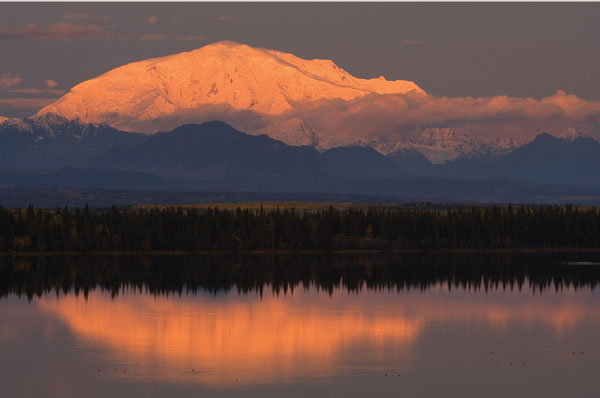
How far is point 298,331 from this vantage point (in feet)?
333

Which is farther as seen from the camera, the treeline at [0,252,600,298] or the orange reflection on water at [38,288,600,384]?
the treeline at [0,252,600,298]

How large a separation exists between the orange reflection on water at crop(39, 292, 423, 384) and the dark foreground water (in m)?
0.17

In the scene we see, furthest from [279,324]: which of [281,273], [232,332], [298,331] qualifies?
[281,273]

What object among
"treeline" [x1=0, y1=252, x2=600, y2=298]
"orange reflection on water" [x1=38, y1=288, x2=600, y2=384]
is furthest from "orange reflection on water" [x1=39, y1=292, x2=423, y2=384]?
"treeline" [x1=0, y1=252, x2=600, y2=298]

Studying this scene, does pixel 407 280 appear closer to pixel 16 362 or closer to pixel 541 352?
pixel 541 352

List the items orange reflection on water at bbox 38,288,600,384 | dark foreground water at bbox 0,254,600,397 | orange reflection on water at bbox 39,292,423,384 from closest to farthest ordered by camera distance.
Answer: dark foreground water at bbox 0,254,600,397, orange reflection on water at bbox 39,292,423,384, orange reflection on water at bbox 38,288,600,384

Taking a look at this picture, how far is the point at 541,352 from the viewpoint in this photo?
90000 millimetres

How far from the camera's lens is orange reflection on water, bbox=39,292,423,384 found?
82.9 metres

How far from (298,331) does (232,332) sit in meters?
5.70

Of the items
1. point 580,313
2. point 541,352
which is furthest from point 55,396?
point 580,313

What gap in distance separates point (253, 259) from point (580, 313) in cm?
8165

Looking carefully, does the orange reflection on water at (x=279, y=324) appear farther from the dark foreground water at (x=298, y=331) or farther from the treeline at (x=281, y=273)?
the treeline at (x=281, y=273)

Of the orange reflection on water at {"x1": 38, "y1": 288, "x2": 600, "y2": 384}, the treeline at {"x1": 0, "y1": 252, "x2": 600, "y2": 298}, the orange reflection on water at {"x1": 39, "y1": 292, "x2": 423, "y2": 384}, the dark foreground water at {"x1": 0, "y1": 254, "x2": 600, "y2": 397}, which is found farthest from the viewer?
the treeline at {"x1": 0, "y1": 252, "x2": 600, "y2": 298}

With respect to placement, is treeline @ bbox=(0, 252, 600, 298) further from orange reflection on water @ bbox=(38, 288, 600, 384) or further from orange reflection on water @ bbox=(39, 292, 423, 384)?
orange reflection on water @ bbox=(39, 292, 423, 384)
